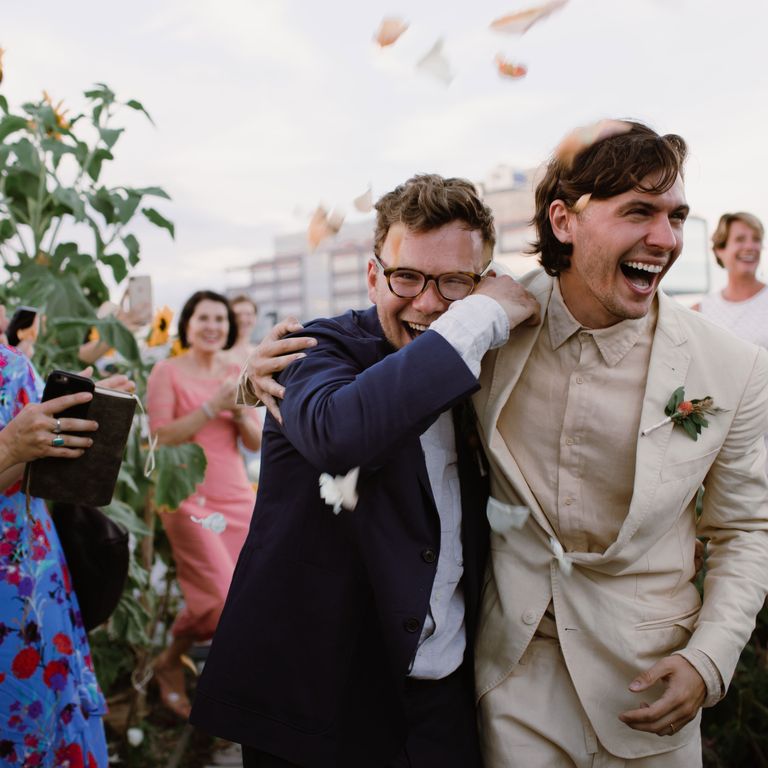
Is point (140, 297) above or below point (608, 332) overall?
above

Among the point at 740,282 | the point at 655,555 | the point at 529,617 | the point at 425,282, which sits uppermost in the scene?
the point at 740,282

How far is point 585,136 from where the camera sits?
1.79 metres

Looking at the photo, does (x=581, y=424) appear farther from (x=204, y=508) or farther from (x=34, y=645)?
(x=204, y=508)

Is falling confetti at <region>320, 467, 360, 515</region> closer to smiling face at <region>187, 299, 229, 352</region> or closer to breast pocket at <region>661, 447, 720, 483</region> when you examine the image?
breast pocket at <region>661, 447, 720, 483</region>

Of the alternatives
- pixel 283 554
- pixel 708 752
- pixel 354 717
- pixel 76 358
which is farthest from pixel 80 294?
pixel 708 752

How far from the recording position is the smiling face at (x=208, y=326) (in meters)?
4.95

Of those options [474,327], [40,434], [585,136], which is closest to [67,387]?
[40,434]

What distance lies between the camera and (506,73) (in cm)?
182

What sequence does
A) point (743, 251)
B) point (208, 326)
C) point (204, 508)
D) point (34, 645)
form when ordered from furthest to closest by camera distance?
point (208, 326) < point (204, 508) < point (743, 251) < point (34, 645)

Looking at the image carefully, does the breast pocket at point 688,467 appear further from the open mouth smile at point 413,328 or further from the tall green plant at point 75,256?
the tall green plant at point 75,256

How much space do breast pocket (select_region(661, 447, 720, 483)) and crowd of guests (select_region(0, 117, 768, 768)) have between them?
0.25ft

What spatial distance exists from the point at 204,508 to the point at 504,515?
3026 millimetres

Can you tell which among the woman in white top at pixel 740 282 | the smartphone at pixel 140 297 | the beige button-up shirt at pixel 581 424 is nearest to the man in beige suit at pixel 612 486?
the beige button-up shirt at pixel 581 424

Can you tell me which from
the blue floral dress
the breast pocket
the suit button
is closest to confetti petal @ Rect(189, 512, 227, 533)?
the blue floral dress
